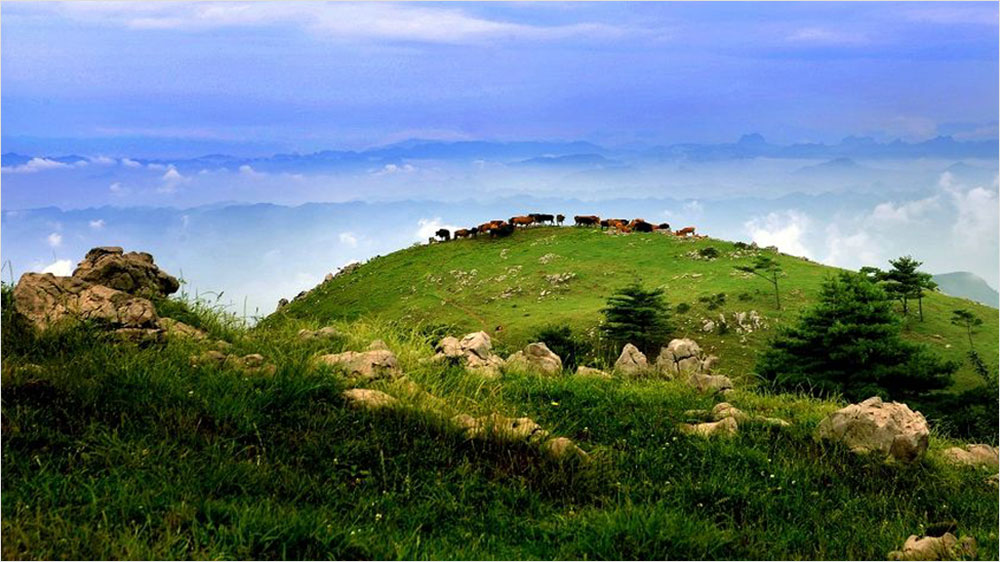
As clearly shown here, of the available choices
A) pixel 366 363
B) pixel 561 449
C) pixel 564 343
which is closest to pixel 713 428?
pixel 561 449

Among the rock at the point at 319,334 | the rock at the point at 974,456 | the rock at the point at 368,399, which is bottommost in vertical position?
the rock at the point at 974,456

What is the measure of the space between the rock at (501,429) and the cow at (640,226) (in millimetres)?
40503

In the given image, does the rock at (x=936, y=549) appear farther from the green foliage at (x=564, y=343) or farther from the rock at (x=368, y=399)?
the green foliage at (x=564, y=343)

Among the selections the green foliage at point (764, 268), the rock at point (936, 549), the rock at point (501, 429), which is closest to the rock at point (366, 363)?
the rock at point (501, 429)

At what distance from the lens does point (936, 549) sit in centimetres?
757

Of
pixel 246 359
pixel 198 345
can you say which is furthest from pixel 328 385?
pixel 198 345

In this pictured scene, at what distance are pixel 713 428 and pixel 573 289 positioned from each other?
28400mm

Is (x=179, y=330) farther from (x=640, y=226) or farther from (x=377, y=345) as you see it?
(x=640, y=226)

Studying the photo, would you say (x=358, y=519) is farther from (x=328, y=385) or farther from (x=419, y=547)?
(x=328, y=385)

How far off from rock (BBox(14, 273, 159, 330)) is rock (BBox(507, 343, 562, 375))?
517 centimetres

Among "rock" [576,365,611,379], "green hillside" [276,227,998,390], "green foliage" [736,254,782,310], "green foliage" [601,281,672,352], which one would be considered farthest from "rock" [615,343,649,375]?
"green foliage" [736,254,782,310]

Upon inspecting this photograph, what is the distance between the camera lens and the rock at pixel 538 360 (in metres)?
13.3

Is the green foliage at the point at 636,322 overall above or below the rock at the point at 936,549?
above

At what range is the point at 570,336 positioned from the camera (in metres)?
30.3
